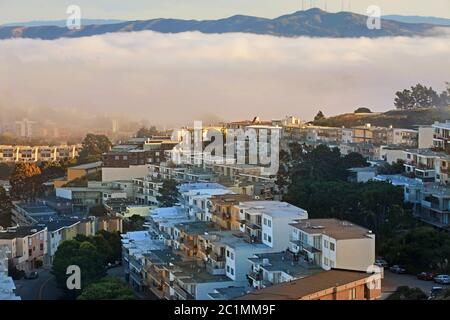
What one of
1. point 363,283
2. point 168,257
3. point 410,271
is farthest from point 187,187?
point 363,283

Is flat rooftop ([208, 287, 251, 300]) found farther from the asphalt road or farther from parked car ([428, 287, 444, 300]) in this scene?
the asphalt road

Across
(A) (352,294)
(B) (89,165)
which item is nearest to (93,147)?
(B) (89,165)

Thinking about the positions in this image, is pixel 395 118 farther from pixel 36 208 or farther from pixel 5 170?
pixel 36 208

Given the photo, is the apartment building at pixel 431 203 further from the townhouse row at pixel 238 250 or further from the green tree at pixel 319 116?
the green tree at pixel 319 116

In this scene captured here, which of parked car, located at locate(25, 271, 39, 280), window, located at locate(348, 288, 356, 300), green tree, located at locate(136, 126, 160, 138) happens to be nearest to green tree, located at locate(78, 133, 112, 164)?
green tree, located at locate(136, 126, 160, 138)
